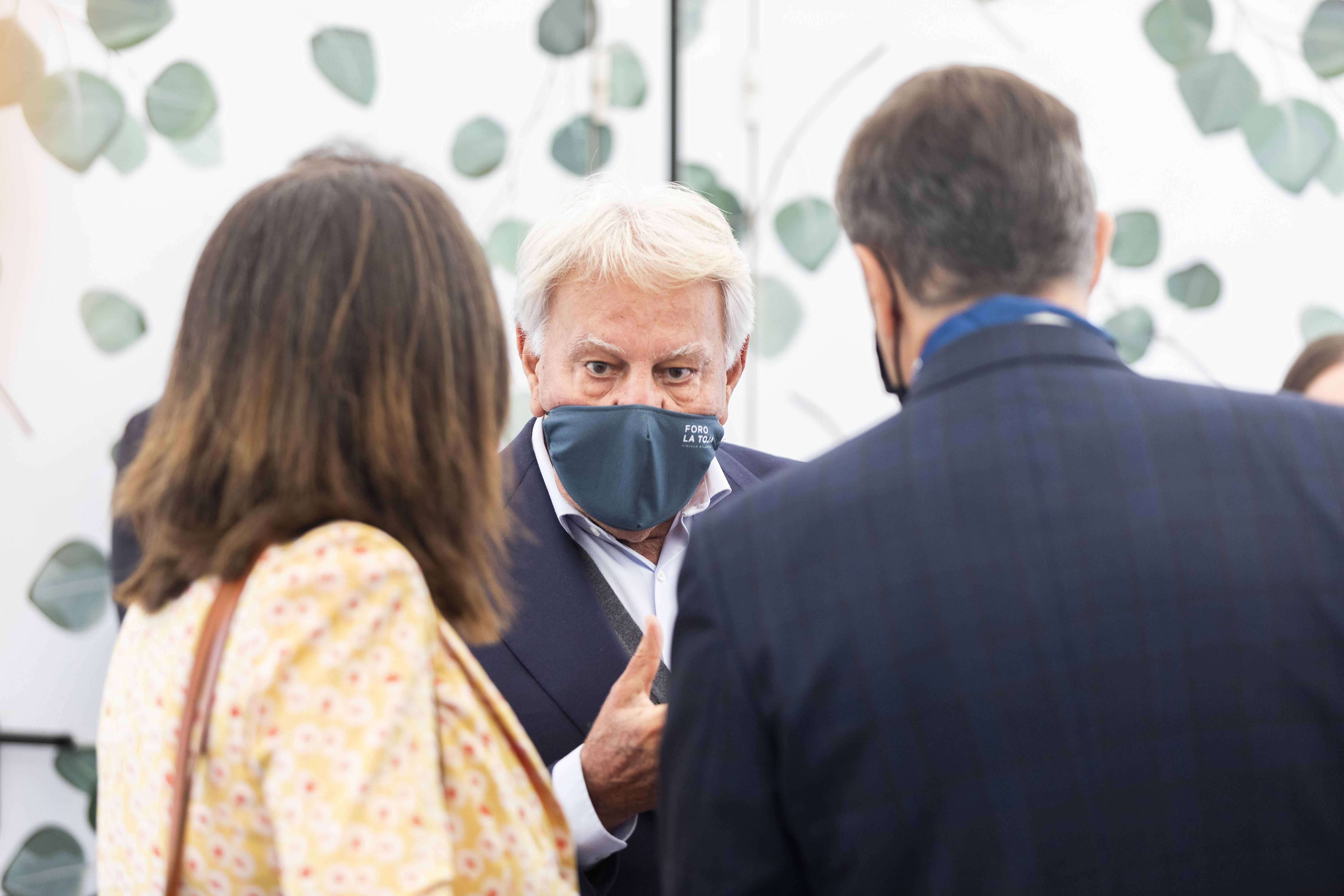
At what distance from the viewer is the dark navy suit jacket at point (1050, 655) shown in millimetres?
863

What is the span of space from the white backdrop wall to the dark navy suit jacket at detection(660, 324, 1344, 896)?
1.86 meters

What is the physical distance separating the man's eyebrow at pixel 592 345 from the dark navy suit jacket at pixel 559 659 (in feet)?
0.83

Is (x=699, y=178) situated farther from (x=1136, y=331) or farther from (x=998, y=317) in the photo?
(x=998, y=317)

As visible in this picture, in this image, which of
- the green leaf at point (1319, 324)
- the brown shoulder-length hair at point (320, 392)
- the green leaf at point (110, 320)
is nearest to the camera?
the brown shoulder-length hair at point (320, 392)

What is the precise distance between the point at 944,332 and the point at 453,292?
430mm

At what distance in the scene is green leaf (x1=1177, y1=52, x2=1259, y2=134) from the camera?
2.73 m

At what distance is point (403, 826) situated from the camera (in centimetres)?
81

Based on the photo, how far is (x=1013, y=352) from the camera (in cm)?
94

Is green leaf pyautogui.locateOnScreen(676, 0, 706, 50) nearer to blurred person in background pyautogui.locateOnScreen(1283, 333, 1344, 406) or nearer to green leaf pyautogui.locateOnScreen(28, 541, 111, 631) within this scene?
blurred person in background pyautogui.locateOnScreen(1283, 333, 1344, 406)

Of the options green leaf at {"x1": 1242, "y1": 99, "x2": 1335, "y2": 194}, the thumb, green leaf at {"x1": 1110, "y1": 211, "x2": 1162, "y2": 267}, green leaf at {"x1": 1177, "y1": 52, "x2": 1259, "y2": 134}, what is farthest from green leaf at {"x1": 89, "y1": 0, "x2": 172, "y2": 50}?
green leaf at {"x1": 1242, "y1": 99, "x2": 1335, "y2": 194}

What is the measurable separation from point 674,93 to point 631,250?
1411mm

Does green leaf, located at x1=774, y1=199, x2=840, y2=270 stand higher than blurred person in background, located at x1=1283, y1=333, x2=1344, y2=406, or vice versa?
green leaf, located at x1=774, y1=199, x2=840, y2=270

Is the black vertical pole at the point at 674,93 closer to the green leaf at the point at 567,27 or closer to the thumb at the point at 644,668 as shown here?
the green leaf at the point at 567,27

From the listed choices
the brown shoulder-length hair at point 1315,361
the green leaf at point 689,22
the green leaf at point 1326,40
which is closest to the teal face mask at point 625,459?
the green leaf at point 689,22
